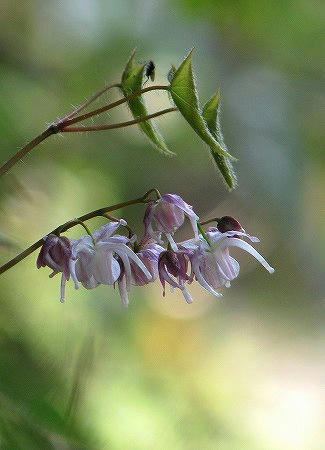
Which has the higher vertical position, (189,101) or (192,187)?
(189,101)

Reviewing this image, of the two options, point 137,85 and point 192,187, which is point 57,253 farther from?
point 192,187

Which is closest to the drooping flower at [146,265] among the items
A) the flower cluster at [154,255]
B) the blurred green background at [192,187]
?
the flower cluster at [154,255]

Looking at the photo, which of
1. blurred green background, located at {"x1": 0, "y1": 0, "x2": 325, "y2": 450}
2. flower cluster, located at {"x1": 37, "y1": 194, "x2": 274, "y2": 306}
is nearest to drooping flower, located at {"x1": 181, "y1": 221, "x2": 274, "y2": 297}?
flower cluster, located at {"x1": 37, "y1": 194, "x2": 274, "y2": 306}

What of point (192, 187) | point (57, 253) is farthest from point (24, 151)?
point (192, 187)

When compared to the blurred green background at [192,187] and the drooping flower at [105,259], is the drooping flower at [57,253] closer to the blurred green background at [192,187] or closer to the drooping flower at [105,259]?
Answer: the drooping flower at [105,259]

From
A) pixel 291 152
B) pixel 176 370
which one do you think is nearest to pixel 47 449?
pixel 291 152

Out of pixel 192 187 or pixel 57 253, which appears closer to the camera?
pixel 57 253
